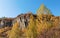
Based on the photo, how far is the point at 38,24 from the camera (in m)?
46.5

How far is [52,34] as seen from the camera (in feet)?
77.7

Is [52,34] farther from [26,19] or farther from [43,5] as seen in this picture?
[26,19]

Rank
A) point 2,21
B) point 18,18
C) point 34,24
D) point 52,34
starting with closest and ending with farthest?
point 52,34, point 34,24, point 18,18, point 2,21

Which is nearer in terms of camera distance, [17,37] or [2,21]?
[17,37]

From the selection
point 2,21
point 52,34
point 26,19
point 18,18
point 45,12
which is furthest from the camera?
point 2,21

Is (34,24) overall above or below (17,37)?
above

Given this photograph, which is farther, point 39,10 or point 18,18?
point 18,18

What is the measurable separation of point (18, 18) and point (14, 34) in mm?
44985

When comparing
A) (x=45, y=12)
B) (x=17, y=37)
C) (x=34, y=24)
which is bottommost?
(x=17, y=37)

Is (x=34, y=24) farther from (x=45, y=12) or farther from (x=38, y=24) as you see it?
(x=45, y=12)

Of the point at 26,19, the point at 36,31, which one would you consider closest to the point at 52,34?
the point at 36,31

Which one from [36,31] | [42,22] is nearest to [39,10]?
[42,22]

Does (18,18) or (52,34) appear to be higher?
(18,18)

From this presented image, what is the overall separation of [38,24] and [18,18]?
1733 inches
